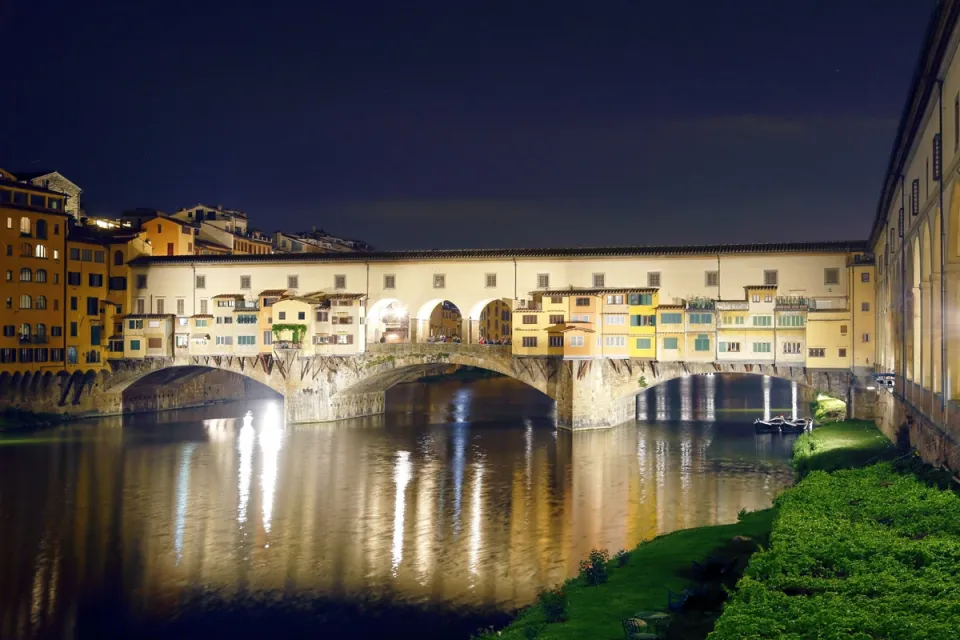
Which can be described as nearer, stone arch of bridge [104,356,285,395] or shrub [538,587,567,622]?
shrub [538,587,567,622]

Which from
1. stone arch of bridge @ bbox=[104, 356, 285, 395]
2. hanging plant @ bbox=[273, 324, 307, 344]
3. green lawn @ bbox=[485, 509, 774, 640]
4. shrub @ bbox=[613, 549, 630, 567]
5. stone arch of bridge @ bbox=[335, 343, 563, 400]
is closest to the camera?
green lawn @ bbox=[485, 509, 774, 640]

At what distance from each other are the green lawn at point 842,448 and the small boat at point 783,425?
7046mm

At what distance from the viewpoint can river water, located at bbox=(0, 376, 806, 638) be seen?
2188 cm

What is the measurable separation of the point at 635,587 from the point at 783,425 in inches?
1354

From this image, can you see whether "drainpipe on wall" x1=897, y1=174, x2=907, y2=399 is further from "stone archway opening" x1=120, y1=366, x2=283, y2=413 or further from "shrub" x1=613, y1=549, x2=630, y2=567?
"stone archway opening" x1=120, y1=366, x2=283, y2=413

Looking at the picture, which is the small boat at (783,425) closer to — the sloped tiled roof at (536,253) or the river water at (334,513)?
the river water at (334,513)

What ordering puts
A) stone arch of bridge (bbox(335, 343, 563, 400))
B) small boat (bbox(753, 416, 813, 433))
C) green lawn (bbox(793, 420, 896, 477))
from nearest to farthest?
green lawn (bbox(793, 420, 896, 477)) → small boat (bbox(753, 416, 813, 433)) → stone arch of bridge (bbox(335, 343, 563, 400))

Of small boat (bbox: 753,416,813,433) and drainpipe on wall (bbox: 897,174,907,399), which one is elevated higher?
drainpipe on wall (bbox: 897,174,907,399)

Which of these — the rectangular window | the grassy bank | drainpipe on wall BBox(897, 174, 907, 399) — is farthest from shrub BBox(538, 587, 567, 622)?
the rectangular window

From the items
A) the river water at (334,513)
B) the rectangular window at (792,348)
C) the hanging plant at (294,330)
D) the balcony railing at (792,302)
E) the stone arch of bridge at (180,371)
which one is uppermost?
the balcony railing at (792,302)

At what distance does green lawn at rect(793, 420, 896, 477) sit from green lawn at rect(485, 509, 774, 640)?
19.3ft

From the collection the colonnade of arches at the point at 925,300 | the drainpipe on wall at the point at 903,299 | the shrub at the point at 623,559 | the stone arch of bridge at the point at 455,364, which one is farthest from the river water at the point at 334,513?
the colonnade of arches at the point at 925,300

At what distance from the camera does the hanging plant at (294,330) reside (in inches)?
2208

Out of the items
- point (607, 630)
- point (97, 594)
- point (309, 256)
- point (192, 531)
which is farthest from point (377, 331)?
point (607, 630)
